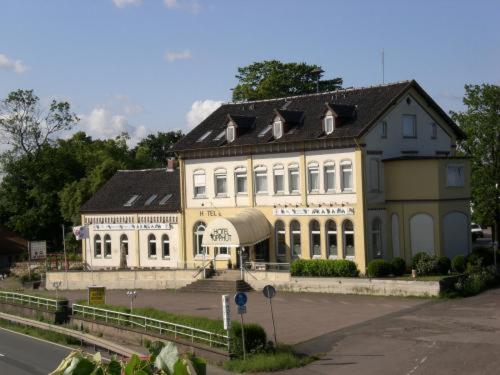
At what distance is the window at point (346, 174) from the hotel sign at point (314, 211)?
1155mm

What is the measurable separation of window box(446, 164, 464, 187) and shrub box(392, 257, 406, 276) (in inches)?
200

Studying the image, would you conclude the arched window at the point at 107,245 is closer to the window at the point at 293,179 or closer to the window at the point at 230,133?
the window at the point at 230,133

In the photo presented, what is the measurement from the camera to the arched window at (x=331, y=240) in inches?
1725

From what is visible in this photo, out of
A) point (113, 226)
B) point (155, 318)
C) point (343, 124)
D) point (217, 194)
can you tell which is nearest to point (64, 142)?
point (113, 226)

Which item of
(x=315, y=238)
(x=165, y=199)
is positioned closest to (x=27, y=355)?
(x=315, y=238)

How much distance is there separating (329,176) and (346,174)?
116 centimetres

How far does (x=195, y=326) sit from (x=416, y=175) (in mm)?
18796

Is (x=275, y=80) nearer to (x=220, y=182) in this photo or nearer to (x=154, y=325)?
(x=220, y=182)

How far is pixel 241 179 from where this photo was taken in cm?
4806

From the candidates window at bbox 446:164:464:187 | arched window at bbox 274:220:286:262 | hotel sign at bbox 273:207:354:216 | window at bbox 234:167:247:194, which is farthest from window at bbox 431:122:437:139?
window at bbox 234:167:247:194

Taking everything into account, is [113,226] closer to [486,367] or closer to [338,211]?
[338,211]

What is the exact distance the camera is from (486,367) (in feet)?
73.5

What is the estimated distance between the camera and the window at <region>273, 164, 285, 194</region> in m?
45.9

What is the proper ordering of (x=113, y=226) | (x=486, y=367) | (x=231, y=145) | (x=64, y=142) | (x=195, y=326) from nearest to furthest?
(x=486, y=367) → (x=195, y=326) → (x=231, y=145) → (x=113, y=226) → (x=64, y=142)
